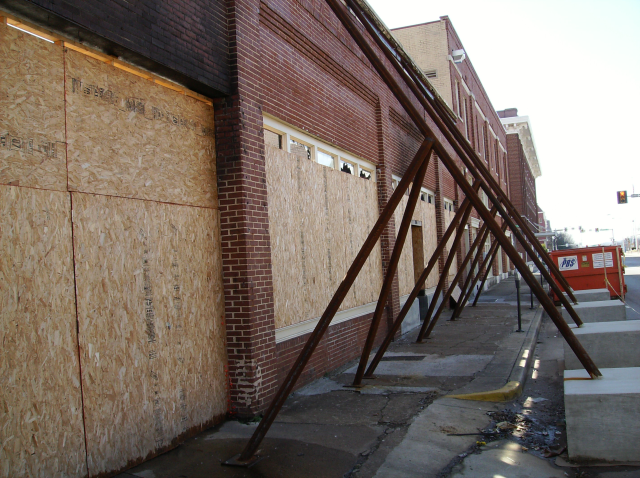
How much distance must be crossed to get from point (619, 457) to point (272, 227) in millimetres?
4620

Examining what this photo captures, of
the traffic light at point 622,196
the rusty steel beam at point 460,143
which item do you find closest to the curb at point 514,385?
the rusty steel beam at point 460,143

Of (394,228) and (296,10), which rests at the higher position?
(296,10)

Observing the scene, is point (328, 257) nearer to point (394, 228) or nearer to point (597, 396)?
point (394, 228)

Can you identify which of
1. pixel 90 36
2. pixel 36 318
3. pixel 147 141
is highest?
pixel 90 36

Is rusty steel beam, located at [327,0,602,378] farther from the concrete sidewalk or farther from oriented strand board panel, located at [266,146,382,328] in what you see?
oriented strand board panel, located at [266,146,382,328]

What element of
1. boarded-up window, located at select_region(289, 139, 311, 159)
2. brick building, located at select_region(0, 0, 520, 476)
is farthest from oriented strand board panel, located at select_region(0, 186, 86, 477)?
boarded-up window, located at select_region(289, 139, 311, 159)

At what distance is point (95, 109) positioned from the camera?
4762 mm

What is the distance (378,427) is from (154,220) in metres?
3.18

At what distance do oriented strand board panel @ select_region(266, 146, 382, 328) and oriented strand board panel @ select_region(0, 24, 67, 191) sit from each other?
314cm

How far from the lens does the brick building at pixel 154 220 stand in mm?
4066

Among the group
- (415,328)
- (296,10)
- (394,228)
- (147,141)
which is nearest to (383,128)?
(394,228)

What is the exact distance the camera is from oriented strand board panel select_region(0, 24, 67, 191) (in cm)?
398

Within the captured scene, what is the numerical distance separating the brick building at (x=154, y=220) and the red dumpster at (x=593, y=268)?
36.8 ft

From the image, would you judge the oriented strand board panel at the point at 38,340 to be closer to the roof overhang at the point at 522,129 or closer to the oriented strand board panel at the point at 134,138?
the oriented strand board panel at the point at 134,138
